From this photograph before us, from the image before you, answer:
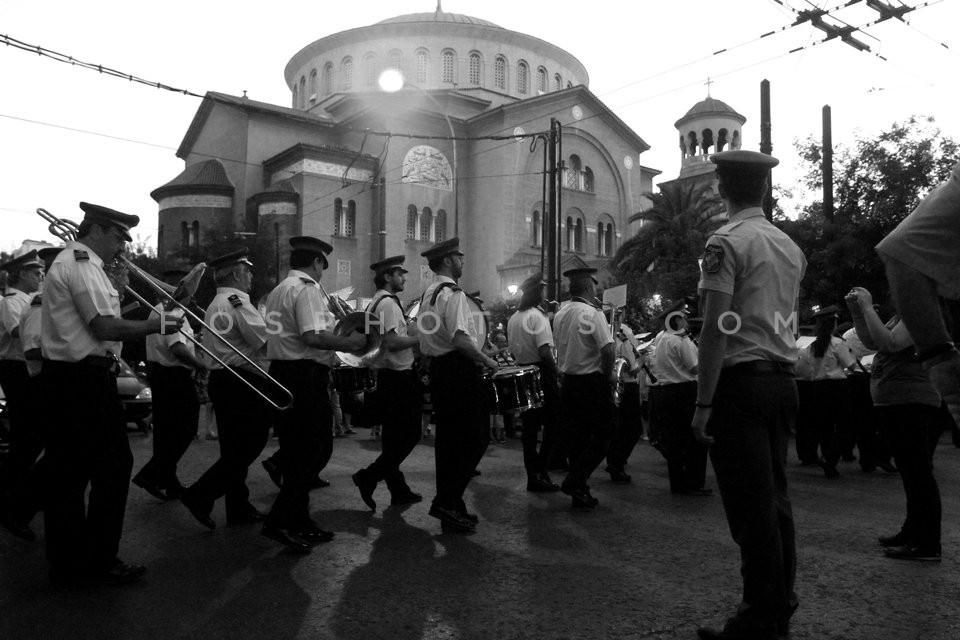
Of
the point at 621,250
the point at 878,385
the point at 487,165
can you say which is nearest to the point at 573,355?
the point at 878,385

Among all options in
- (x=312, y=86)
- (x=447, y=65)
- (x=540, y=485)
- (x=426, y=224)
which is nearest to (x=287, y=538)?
(x=540, y=485)

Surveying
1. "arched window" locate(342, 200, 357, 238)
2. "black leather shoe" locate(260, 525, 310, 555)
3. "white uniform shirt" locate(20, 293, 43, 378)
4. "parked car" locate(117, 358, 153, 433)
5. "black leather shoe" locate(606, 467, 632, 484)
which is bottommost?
"black leather shoe" locate(606, 467, 632, 484)

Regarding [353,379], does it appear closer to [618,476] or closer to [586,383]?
[586,383]

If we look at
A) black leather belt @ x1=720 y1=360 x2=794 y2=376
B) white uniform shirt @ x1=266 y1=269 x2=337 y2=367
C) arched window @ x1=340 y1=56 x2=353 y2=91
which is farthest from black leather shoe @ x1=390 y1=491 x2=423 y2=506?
arched window @ x1=340 y1=56 x2=353 y2=91

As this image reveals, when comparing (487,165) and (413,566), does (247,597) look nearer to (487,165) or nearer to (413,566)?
(413,566)

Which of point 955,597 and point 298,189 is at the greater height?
point 298,189

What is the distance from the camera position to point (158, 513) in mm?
7258

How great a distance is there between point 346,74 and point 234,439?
5186 cm

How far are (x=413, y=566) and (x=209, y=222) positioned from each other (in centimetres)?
4226

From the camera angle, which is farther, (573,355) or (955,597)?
(573,355)

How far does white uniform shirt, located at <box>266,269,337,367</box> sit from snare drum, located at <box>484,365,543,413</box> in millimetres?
2227

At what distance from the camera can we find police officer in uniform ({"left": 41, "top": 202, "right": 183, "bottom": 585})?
16.0ft

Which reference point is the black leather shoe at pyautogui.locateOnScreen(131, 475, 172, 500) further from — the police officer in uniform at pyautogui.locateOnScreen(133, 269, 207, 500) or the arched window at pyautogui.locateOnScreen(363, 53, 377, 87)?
the arched window at pyautogui.locateOnScreen(363, 53, 377, 87)

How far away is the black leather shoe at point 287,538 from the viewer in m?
5.55
